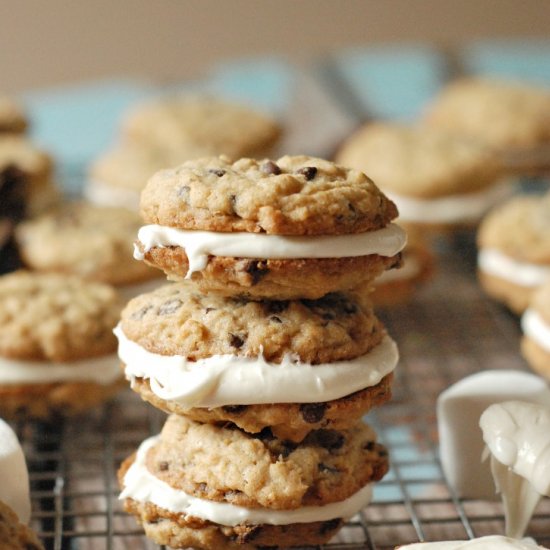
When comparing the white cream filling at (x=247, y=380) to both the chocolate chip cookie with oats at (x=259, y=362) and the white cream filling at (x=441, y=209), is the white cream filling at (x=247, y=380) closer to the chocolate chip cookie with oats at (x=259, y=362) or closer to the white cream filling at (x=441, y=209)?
the chocolate chip cookie with oats at (x=259, y=362)

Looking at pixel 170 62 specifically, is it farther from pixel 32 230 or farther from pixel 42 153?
pixel 32 230

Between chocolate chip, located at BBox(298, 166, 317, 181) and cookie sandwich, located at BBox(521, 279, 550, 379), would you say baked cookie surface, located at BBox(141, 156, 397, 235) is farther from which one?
cookie sandwich, located at BBox(521, 279, 550, 379)

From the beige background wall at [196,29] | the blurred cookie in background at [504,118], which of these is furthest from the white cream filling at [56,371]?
the beige background wall at [196,29]

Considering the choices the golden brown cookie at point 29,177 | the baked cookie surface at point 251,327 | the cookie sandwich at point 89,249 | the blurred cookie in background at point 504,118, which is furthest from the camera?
the blurred cookie in background at point 504,118

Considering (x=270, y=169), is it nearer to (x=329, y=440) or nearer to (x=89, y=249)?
(x=329, y=440)

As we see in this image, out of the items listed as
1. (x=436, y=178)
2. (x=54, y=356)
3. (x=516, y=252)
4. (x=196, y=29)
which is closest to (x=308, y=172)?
(x=54, y=356)

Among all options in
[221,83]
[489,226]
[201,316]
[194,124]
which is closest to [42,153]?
[194,124]
